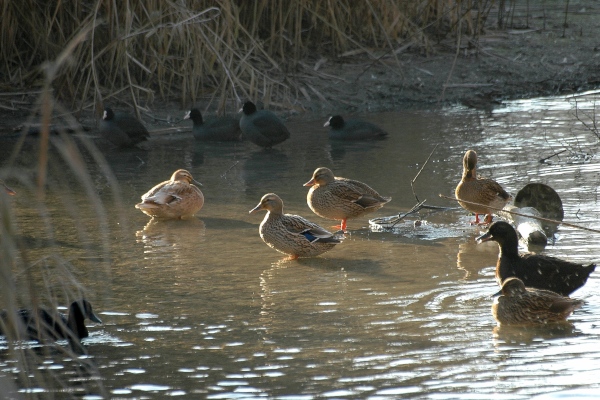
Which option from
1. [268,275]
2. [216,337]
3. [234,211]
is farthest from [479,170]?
[216,337]

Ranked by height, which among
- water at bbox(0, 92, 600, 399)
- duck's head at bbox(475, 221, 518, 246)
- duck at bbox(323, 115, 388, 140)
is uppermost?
duck at bbox(323, 115, 388, 140)

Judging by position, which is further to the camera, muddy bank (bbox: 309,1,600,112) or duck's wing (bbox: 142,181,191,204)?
muddy bank (bbox: 309,1,600,112)

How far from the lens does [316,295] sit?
22.3 feet

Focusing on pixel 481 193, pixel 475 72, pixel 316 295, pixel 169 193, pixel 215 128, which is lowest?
pixel 316 295

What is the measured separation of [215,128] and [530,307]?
27.8 feet

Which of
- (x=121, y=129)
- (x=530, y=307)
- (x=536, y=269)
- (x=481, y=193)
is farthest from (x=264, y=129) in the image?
(x=530, y=307)

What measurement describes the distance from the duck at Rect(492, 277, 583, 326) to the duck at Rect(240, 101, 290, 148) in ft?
24.4

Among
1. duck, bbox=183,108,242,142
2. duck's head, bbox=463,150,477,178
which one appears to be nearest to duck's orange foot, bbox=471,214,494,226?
duck's head, bbox=463,150,477,178

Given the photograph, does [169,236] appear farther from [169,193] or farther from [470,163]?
[470,163]

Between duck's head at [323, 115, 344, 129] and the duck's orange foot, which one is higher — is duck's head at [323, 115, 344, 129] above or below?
above

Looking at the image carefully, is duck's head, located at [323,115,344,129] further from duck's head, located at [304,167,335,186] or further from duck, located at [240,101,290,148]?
duck's head, located at [304,167,335,186]

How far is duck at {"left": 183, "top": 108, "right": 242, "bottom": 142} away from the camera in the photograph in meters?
13.8

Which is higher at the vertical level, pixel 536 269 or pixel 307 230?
pixel 307 230

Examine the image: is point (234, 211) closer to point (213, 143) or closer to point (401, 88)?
point (213, 143)
